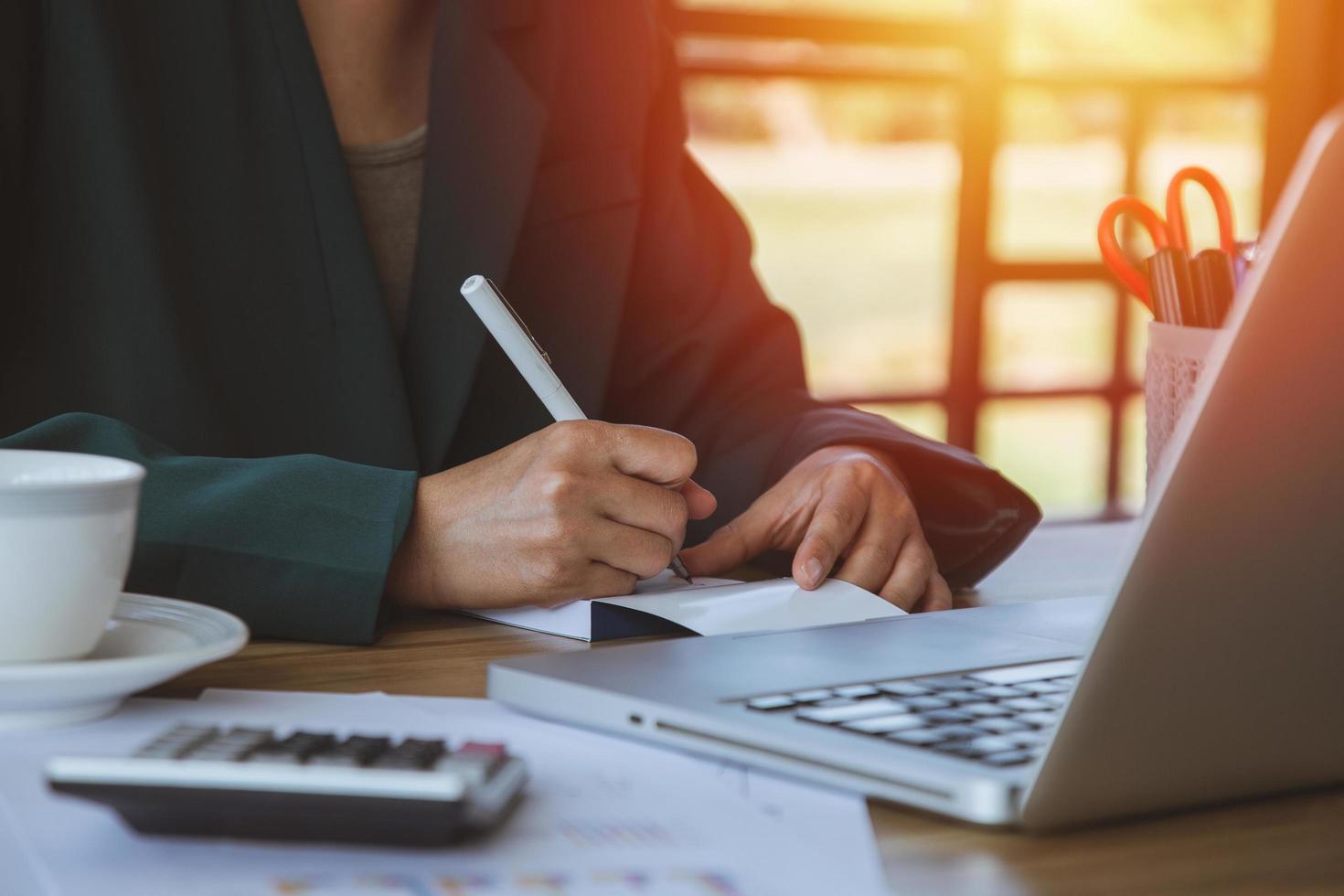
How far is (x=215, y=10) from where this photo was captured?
106cm

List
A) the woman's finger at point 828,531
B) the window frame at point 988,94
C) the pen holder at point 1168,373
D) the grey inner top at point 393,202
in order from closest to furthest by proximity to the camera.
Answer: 1. the pen holder at point 1168,373
2. the woman's finger at point 828,531
3. the grey inner top at point 393,202
4. the window frame at point 988,94

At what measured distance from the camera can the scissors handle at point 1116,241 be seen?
0.87 meters

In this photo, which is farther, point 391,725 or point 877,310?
point 877,310

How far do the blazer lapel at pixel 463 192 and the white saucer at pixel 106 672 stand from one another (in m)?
0.54

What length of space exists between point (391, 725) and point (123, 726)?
100mm

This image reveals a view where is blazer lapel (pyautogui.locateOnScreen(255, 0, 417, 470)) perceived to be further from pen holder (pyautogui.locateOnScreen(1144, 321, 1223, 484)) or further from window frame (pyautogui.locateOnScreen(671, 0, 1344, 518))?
window frame (pyautogui.locateOnScreen(671, 0, 1344, 518))

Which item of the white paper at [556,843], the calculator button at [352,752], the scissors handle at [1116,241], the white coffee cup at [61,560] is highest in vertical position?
the scissors handle at [1116,241]

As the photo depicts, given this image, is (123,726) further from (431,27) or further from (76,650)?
(431,27)

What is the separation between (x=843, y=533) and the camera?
88 cm

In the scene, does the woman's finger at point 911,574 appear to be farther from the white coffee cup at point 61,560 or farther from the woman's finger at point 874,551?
the white coffee cup at point 61,560

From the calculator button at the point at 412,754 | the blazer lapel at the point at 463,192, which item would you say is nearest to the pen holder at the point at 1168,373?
the calculator button at the point at 412,754

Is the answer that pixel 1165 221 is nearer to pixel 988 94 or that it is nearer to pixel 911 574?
pixel 911 574

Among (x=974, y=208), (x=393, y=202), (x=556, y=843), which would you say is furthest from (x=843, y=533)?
(x=974, y=208)

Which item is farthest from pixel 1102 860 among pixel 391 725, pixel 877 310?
pixel 877 310
